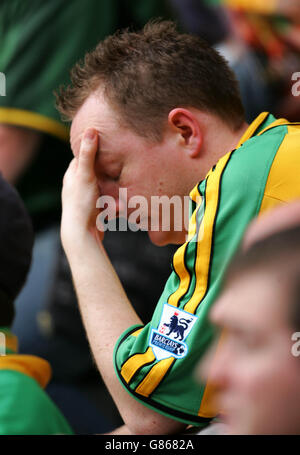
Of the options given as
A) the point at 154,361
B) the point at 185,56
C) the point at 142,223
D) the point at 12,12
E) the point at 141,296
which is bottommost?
the point at 141,296

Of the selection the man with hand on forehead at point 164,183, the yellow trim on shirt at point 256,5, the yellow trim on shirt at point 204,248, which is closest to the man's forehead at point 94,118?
the man with hand on forehead at point 164,183

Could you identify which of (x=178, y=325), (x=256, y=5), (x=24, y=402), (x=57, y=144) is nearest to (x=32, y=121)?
(x=57, y=144)

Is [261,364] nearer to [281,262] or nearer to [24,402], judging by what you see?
[281,262]

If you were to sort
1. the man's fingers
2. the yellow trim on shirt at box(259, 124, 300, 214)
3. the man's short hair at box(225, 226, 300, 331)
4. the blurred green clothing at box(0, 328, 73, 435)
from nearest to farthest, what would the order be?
1. the man's short hair at box(225, 226, 300, 331)
2. the yellow trim on shirt at box(259, 124, 300, 214)
3. the blurred green clothing at box(0, 328, 73, 435)
4. the man's fingers

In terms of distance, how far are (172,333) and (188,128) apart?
1.14 feet

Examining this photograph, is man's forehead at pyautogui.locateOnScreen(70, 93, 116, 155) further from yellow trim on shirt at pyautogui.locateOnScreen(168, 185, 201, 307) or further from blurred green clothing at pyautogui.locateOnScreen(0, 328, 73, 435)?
blurred green clothing at pyautogui.locateOnScreen(0, 328, 73, 435)

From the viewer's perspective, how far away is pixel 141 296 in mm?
1904

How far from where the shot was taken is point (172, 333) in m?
0.92

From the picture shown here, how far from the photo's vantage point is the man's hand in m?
1.12

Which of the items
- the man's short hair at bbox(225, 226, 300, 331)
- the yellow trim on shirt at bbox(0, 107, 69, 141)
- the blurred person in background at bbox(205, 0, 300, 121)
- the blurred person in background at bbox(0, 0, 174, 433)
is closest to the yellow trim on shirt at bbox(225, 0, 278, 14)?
the blurred person in background at bbox(205, 0, 300, 121)

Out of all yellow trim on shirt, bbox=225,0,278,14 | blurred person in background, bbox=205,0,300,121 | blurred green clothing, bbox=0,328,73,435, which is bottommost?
blurred green clothing, bbox=0,328,73,435
